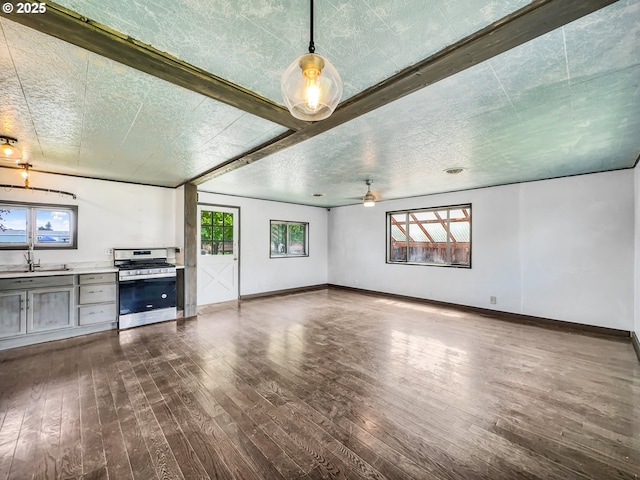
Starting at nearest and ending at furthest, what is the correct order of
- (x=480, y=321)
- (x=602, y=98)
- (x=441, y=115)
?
1. (x=602, y=98)
2. (x=441, y=115)
3. (x=480, y=321)

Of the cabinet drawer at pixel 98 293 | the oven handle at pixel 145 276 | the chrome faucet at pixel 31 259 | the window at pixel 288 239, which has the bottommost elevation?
the cabinet drawer at pixel 98 293

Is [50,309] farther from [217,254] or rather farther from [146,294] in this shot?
[217,254]

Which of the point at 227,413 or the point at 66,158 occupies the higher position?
the point at 66,158

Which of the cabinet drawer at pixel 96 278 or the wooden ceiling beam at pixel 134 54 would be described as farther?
the cabinet drawer at pixel 96 278

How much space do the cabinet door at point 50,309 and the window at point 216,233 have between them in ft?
7.93

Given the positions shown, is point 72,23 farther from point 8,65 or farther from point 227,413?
point 227,413

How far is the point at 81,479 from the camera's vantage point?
162cm

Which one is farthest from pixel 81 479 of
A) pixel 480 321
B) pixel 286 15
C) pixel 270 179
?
pixel 480 321

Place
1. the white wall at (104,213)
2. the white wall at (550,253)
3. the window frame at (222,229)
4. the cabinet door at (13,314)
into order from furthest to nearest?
1. the window frame at (222,229)
2. the white wall at (104,213)
3. the white wall at (550,253)
4. the cabinet door at (13,314)

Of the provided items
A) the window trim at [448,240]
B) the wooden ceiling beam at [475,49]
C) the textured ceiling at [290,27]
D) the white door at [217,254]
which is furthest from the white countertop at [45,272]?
the window trim at [448,240]

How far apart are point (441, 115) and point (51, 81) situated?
10.1 ft

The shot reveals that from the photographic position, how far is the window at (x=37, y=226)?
4.13 metres

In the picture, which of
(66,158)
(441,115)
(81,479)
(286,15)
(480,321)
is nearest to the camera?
(286,15)

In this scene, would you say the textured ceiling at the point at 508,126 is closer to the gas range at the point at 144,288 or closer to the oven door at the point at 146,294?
the gas range at the point at 144,288
